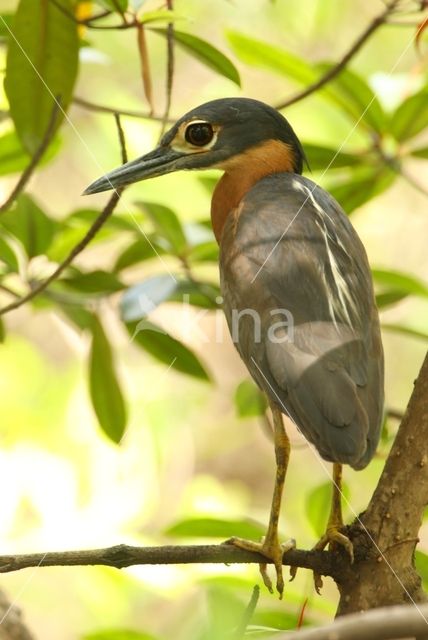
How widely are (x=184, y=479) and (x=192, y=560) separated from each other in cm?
406

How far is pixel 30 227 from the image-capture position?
2352 millimetres

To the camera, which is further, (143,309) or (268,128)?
(268,128)

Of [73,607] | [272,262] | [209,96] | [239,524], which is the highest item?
[272,262]

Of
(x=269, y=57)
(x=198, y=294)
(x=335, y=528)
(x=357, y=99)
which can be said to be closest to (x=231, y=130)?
(x=269, y=57)

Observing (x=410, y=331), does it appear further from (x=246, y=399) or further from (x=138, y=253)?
(x=138, y=253)

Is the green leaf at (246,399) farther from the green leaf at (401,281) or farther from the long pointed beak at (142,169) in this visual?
the long pointed beak at (142,169)

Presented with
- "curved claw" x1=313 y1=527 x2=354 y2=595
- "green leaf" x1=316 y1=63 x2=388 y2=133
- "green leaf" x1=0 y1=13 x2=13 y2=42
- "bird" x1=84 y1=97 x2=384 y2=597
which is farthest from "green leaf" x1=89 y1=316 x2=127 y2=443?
"green leaf" x1=316 y1=63 x2=388 y2=133

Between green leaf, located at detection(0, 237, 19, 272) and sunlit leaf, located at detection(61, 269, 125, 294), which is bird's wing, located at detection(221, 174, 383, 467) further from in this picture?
green leaf, located at detection(0, 237, 19, 272)

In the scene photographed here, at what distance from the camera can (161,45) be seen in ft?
18.7

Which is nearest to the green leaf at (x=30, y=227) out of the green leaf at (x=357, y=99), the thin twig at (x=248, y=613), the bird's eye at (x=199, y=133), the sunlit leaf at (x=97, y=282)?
the sunlit leaf at (x=97, y=282)

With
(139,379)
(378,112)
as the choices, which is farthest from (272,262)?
(139,379)

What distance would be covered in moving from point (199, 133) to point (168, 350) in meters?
0.57

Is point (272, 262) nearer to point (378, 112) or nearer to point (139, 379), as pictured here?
point (378, 112)

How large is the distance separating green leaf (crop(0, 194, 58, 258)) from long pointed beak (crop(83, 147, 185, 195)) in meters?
0.16
